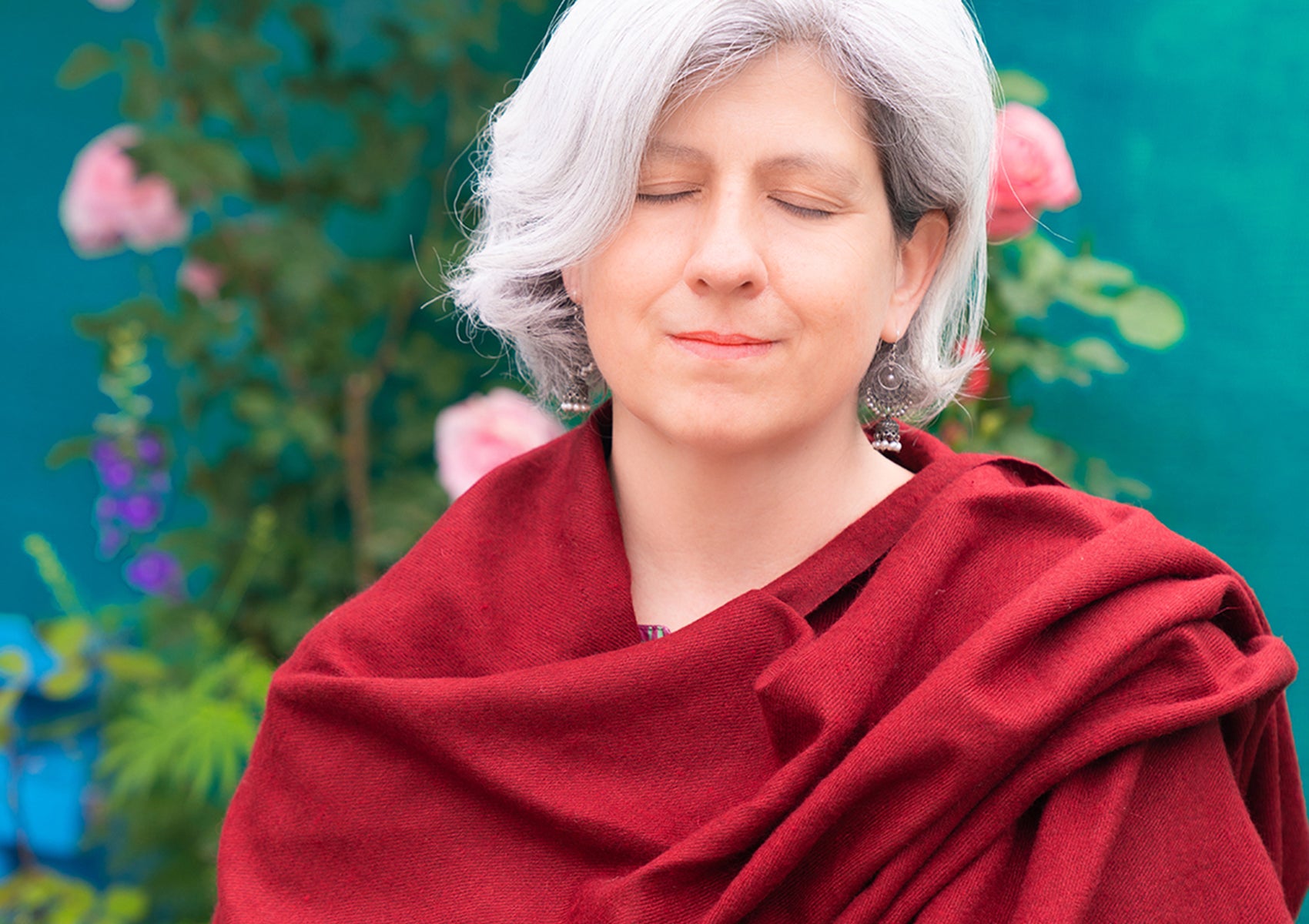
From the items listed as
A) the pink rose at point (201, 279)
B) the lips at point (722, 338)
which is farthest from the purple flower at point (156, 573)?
the lips at point (722, 338)

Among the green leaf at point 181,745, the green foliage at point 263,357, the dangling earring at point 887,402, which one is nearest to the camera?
the dangling earring at point 887,402

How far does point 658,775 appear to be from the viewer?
4.37 ft

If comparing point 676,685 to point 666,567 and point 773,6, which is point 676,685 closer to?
point 666,567

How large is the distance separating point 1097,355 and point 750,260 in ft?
3.71

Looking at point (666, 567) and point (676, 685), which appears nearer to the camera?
point (676, 685)

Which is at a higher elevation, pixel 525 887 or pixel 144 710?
pixel 525 887

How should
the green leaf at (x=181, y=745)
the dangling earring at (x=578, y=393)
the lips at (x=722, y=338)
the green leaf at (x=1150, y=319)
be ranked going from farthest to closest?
the green leaf at (x=181, y=745)
the green leaf at (x=1150, y=319)
the dangling earring at (x=578, y=393)
the lips at (x=722, y=338)

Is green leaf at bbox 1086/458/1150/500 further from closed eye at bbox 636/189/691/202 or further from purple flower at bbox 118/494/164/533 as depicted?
purple flower at bbox 118/494/164/533

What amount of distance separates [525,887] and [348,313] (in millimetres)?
1639

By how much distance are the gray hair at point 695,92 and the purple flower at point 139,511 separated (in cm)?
155

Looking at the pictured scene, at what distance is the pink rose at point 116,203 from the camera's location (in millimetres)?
2600

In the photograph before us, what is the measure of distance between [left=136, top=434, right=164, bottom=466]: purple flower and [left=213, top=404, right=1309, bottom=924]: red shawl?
1.38 m

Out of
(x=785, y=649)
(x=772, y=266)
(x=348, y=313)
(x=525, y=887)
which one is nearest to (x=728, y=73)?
(x=772, y=266)

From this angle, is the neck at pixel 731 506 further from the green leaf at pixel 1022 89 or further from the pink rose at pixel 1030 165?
the green leaf at pixel 1022 89
